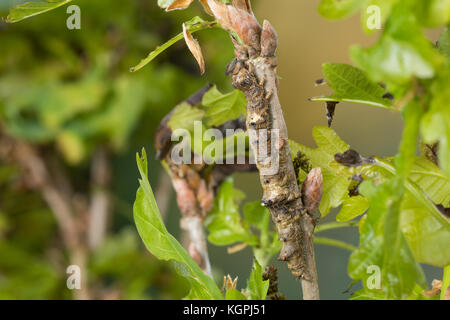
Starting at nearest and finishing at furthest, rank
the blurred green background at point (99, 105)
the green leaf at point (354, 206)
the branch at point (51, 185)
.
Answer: the green leaf at point (354, 206) → the blurred green background at point (99, 105) → the branch at point (51, 185)

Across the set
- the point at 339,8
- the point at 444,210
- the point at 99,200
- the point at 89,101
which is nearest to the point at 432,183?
the point at 444,210

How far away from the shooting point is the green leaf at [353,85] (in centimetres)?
19

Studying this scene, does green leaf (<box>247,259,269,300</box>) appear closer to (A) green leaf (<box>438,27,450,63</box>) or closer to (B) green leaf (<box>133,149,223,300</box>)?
(B) green leaf (<box>133,149,223,300</box>)

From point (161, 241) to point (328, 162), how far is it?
94mm

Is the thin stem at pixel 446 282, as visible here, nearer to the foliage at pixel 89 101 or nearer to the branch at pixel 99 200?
the foliage at pixel 89 101

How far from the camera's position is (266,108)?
0.18m

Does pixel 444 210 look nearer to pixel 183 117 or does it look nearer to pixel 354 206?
pixel 354 206

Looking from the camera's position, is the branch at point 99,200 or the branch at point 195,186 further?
the branch at point 99,200

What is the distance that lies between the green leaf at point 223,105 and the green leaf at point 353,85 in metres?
0.06

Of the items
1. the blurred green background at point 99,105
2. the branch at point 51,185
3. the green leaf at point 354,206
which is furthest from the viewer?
the branch at point 51,185

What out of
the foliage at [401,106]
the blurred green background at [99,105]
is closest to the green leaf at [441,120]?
the foliage at [401,106]

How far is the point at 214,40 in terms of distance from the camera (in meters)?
1.30
